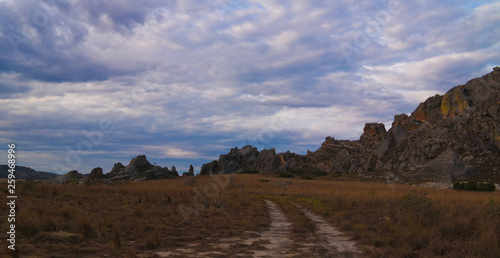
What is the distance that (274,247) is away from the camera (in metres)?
10.4

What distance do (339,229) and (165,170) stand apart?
6495cm

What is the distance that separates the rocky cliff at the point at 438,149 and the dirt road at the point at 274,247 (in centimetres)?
5076

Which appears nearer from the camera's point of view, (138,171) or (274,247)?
(274,247)

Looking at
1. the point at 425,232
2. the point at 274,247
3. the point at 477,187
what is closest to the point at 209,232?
the point at 274,247

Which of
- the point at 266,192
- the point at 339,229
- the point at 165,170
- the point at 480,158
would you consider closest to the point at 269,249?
the point at 339,229

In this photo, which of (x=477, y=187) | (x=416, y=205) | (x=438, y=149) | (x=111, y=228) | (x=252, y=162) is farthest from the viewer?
(x=252, y=162)

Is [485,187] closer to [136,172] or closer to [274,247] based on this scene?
[274,247]

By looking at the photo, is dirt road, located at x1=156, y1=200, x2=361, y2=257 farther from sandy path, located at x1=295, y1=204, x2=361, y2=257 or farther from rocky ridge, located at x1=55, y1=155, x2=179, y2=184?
rocky ridge, located at x1=55, y1=155, x2=179, y2=184

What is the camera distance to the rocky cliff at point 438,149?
57.6 metres

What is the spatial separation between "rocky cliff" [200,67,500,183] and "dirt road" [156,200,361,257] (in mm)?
50757

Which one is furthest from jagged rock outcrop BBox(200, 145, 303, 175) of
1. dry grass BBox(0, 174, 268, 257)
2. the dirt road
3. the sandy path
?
the dirt road

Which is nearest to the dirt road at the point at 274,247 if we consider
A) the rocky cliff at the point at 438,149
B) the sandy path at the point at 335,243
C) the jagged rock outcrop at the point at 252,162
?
the sandy path at the point at 335,243

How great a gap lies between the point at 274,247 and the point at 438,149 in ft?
218

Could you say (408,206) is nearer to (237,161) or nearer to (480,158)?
(480,158)
